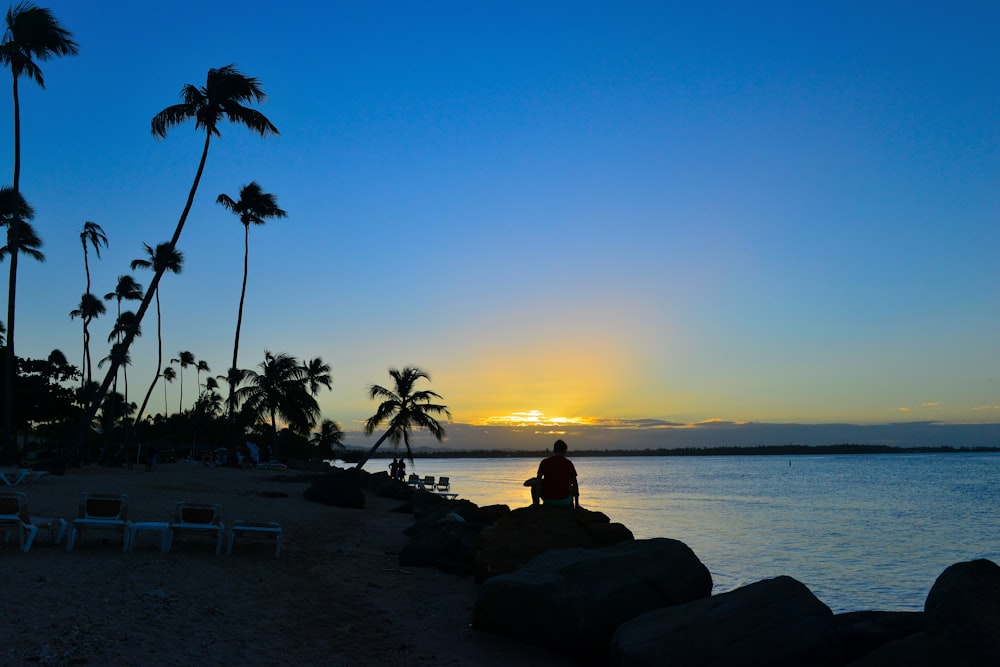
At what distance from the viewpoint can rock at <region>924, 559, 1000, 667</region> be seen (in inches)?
187

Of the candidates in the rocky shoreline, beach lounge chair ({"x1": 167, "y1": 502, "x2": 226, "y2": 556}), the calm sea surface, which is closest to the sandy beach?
beach lounge chair ({"x1": 167, "y1": 502, "x2": 226, "y2": 556})

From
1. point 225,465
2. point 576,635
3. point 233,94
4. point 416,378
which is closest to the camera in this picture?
point 576,635

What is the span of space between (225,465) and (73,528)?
4041 cm

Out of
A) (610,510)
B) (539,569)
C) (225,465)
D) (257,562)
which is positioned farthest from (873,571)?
(225,465)

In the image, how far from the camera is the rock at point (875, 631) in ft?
22.7

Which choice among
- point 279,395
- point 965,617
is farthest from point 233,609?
point 279,395

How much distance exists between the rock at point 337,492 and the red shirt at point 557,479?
1498 centimetres

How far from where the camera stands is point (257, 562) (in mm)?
11328

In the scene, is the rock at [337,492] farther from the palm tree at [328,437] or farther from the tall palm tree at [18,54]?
the palm tree at [328,437]

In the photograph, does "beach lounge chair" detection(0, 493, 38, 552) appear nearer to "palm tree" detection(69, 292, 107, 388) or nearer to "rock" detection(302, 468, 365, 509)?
"rock" detection(302, 468, 365, 509)

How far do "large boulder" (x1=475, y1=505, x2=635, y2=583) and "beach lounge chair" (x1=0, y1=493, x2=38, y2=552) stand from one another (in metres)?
6.50

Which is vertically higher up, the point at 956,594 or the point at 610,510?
the point at 956,594

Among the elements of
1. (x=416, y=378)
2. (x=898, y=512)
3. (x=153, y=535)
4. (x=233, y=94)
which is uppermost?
(x=233, y=94)

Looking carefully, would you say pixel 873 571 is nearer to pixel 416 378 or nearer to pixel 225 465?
pixel 416 378
